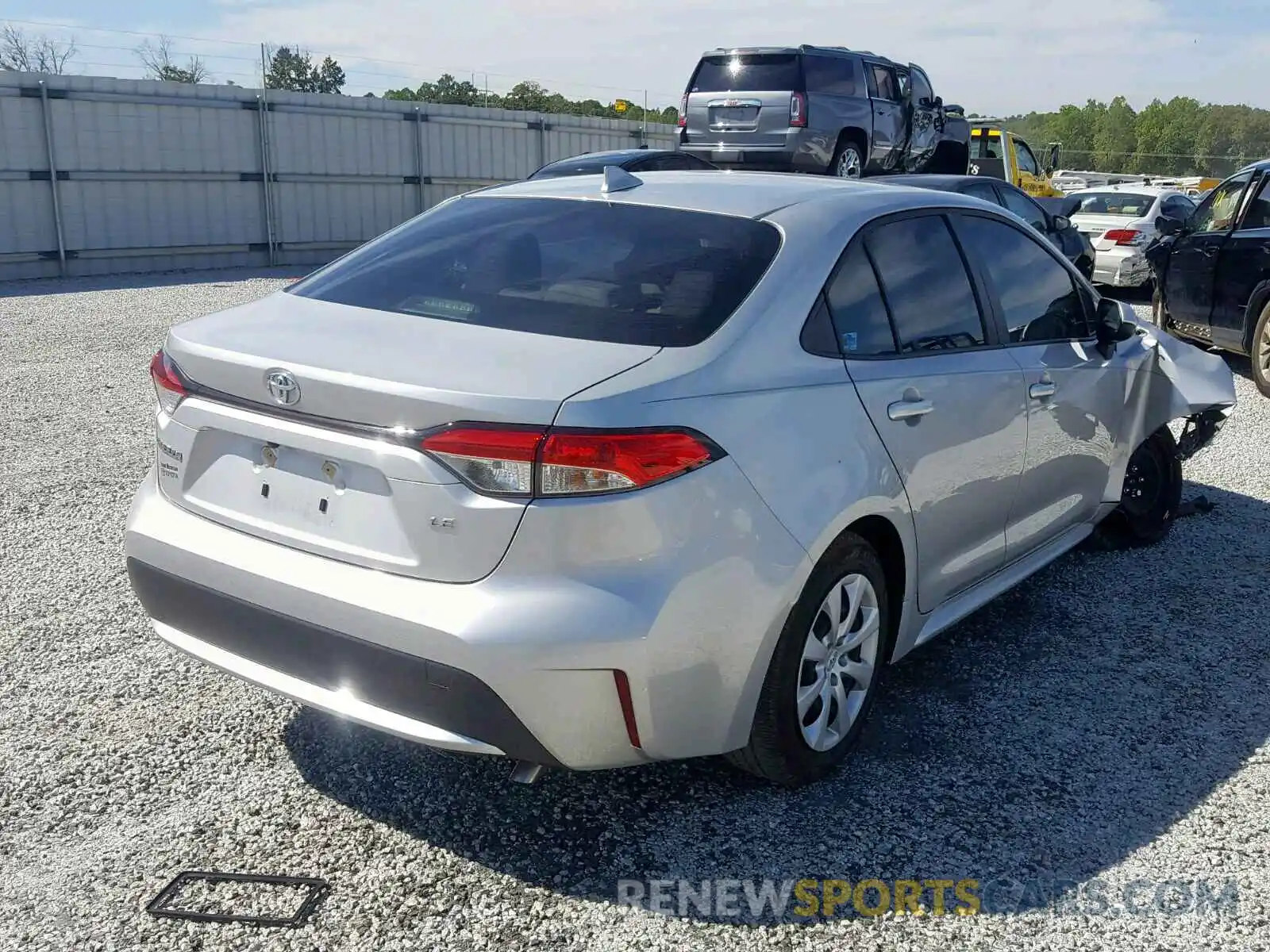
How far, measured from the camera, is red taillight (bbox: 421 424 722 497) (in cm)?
247

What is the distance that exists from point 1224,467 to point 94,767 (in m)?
6.41

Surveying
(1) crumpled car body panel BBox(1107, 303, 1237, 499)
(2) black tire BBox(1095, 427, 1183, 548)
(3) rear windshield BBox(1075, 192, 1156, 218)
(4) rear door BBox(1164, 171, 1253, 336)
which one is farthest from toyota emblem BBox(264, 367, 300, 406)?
(3) rear windshield BBox(1075, 192, 1156, 218)

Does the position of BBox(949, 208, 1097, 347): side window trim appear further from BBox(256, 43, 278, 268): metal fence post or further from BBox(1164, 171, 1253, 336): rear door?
BBox(256, 43, 278, 268): metal fence post

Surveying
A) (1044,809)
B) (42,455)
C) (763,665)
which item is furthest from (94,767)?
(42,455)

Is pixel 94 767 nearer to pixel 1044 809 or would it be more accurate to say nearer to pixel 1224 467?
pixel 1044 809

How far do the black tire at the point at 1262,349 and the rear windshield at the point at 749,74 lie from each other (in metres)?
6.53

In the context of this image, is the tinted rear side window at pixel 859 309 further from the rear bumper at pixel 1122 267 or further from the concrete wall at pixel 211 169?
the concrete wall at pixel 211 169

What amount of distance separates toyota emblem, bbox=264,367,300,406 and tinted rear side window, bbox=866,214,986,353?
68.5 inches

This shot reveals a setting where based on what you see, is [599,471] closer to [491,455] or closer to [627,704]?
[491,455]

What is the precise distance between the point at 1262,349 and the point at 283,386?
8.81m

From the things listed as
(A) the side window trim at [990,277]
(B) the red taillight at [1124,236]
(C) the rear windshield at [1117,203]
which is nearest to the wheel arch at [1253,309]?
(A) the side window trim at [990,277]

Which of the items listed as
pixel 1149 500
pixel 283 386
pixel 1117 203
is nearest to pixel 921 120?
pixel 1117 203

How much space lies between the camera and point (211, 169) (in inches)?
680

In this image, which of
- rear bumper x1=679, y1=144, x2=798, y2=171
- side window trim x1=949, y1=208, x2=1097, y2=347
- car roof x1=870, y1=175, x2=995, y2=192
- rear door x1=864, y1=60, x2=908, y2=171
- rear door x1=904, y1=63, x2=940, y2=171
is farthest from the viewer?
rear door x1=904, y1=63, x2=940, y2=171
